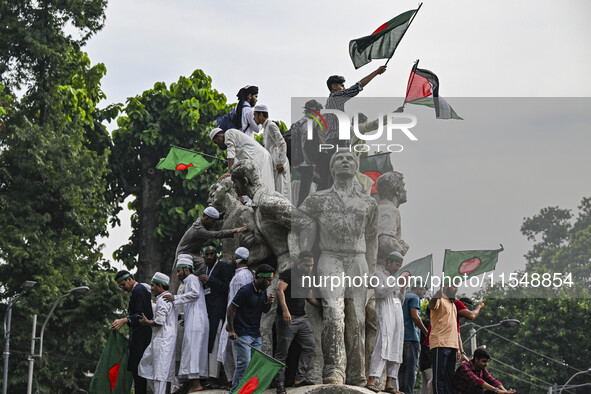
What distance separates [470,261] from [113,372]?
5.40 m

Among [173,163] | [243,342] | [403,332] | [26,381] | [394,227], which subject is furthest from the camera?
[26,381]

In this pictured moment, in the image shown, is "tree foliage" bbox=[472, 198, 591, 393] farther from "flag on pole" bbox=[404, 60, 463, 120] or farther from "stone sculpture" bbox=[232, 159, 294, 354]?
"stone sculpture" bbox=[232, 159, 294, 354]

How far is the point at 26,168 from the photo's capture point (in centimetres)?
3262

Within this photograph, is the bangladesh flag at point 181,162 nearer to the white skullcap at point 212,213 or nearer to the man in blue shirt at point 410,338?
the white skullcap at point 212,213

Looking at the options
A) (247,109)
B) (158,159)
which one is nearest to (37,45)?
(158,159)

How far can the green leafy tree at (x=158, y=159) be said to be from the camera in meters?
33.8

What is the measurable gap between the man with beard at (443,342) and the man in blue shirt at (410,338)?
603 mm

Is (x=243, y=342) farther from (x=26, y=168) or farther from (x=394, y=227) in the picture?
(x=26, y=168)

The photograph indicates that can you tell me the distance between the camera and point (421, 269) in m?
15.9

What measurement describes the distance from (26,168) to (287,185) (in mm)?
16230

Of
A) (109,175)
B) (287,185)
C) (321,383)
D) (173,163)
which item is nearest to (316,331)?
(321,383)

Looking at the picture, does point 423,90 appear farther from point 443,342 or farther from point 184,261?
point 443,342

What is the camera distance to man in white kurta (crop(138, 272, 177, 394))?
50.4 ft

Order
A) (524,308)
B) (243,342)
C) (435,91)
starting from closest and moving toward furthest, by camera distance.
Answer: (243,342), (435,91), (524,308)
